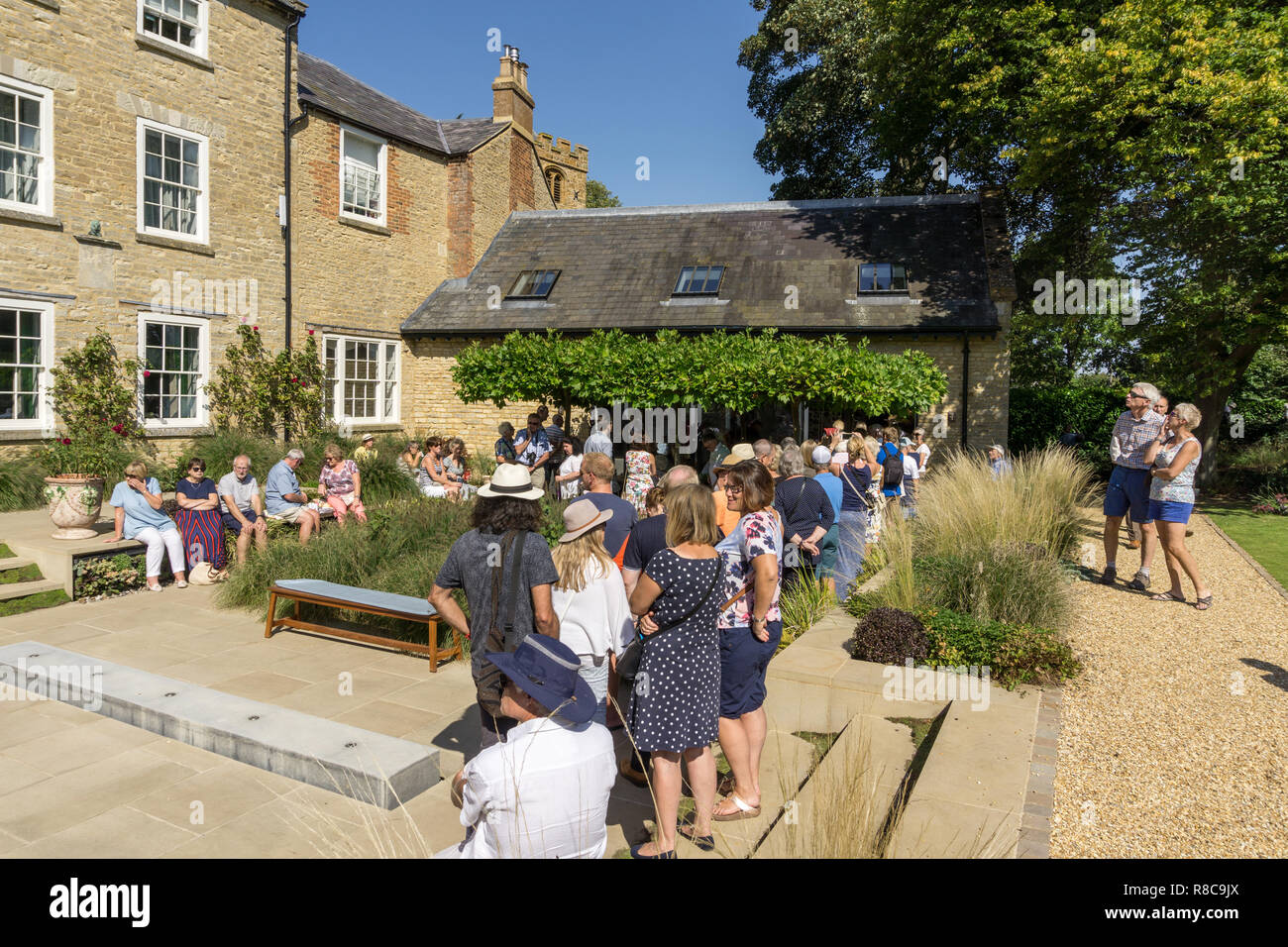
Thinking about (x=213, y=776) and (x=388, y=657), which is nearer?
(x=213, y=776)

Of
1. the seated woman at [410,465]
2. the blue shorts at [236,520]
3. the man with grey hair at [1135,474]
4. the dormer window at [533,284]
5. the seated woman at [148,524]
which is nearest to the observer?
the man with grey hair at [1135,474]

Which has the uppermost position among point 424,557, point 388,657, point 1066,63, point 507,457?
point 1066,63

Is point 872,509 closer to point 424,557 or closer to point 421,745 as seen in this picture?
point 424,557

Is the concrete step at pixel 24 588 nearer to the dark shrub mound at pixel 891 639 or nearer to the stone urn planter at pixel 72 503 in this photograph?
the stone urn planter at pixel 72 503

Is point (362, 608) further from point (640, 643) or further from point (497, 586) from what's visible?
point (640, 643)

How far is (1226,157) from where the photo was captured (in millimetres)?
12711

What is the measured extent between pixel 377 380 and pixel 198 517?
10.8m

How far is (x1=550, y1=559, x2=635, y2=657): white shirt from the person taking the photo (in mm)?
3898

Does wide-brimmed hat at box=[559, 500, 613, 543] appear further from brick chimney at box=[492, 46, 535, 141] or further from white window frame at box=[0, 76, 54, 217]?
brick chimney at box=[492, 46, 535, 141]

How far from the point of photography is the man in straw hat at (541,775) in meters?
2.76

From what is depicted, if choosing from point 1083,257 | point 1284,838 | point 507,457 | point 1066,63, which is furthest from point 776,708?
point 1083,257

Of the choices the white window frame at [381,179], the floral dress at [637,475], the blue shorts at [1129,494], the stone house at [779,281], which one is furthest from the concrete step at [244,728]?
the white window frame at [381,179]

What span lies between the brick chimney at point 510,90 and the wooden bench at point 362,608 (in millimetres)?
18550

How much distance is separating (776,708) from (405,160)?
18.2 meters
